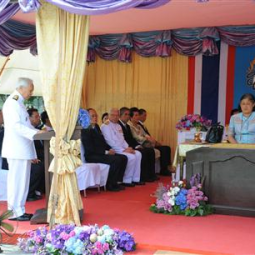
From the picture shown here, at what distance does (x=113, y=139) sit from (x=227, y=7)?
9.38 ft

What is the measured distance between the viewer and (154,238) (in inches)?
177

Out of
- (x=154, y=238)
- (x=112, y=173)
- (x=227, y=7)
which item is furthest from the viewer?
(x=112, y=173)

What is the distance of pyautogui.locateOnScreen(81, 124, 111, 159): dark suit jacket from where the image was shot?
23.2 feet

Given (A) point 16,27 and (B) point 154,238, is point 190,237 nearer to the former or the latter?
(B) point 154,238

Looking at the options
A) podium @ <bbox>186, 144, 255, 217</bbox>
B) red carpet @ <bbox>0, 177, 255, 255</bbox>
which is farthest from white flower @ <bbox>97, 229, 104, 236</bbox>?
podium @ <bbox>186, 144, 255, 217</bbox>

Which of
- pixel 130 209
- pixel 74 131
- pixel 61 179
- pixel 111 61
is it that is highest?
pixel 111 61

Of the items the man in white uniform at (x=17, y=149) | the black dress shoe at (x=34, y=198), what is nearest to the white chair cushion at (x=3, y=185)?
the black dress shoe at (x=34, y=198)

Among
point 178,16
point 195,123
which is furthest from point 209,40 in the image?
point 195,123

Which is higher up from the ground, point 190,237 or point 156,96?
point 156,96

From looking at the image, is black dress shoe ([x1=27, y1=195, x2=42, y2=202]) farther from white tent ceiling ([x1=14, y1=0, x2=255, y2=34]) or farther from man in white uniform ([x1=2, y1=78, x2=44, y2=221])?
white tent ceiling ([x1=14, y1=0, x2=255, y2=34])

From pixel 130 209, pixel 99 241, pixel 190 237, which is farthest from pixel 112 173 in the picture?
pixel 99 241

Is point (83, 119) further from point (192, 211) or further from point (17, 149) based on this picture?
point (192, 211)

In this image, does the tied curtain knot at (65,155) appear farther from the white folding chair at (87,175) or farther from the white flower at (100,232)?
the white folding chair at (87,175)

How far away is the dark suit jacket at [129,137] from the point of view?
824 cm
